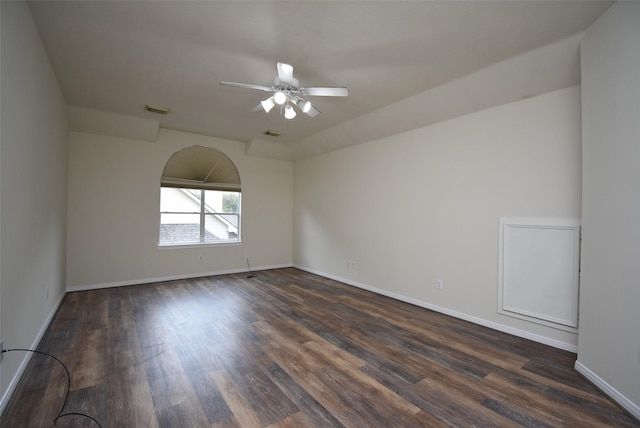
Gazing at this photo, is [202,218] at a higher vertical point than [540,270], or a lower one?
higher

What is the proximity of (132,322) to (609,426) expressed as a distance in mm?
4232

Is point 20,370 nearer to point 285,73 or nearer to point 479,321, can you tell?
point 285,73

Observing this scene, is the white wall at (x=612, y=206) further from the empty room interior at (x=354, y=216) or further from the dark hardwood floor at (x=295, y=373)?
the dark hardwood floor at (x=295, y=373)

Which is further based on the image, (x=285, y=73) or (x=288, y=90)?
(x=288, y=90)

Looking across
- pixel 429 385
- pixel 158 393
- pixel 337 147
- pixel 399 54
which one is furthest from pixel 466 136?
pixel 158 393

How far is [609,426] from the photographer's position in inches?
69.2

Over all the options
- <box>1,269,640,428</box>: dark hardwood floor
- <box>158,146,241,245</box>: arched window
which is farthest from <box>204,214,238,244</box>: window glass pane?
<box>1,269,640,428</box>: dark hardwood floor

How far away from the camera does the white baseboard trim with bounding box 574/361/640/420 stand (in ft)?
6.02

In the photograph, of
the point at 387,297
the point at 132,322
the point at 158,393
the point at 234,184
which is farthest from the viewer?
the point at 234,184

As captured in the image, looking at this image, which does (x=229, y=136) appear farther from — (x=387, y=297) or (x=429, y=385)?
(x=429, y=385)

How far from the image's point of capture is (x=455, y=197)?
3682 millimetres

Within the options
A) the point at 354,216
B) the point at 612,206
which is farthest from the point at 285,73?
the point at 354,216

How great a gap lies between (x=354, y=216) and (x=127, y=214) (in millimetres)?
3956

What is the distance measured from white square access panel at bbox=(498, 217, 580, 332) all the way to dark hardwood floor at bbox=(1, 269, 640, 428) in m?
0.32
